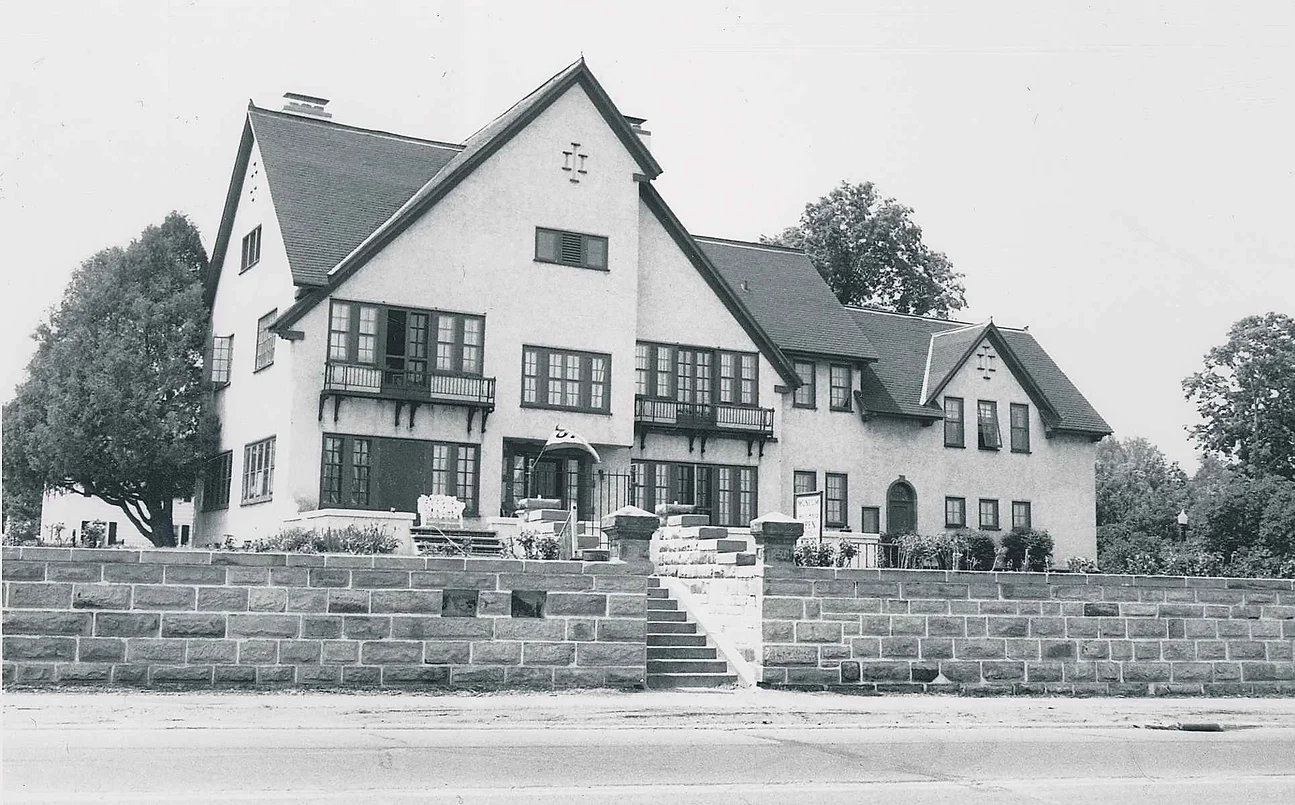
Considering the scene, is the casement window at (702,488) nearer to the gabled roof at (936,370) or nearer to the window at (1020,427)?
the gabled roof at (936,370)

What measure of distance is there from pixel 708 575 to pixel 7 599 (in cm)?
1051

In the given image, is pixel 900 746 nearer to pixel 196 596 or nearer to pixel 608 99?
pixel 196 596

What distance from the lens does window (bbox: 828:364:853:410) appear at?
3859cm

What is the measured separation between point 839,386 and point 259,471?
1704 centimetres

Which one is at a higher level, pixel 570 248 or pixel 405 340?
pixel 570 248

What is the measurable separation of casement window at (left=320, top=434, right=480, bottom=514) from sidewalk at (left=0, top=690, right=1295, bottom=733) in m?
13.1

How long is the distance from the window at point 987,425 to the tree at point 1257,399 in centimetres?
2488

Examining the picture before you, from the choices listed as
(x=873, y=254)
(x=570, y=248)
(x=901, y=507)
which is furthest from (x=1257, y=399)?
(x=570, y=248)

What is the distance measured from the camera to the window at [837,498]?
3809 cm

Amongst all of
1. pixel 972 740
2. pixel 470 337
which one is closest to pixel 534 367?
pixel 470 337

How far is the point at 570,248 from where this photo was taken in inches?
1276

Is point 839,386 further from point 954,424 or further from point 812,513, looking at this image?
point 812,513

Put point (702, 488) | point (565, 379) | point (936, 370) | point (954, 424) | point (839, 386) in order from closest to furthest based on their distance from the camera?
point (565, 379) → point (702, 488) → point (839, 386) → point (954, 424) → point (936, 370)

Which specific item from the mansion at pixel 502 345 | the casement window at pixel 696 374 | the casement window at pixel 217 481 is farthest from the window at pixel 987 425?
the casement window at pixel 217 481
